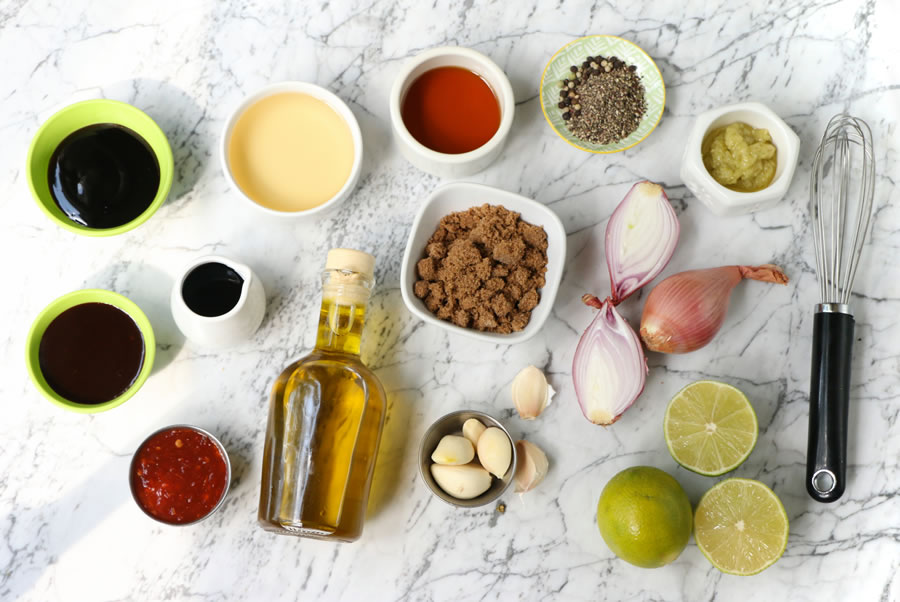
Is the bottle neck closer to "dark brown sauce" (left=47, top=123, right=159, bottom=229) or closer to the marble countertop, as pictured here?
the marble countertop

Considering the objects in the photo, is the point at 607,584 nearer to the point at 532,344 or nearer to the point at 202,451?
the point at 532,344

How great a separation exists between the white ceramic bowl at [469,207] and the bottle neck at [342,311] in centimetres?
9

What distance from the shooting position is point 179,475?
4.23 feet

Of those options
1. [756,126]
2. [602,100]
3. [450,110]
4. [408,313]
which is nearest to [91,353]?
[408,313]

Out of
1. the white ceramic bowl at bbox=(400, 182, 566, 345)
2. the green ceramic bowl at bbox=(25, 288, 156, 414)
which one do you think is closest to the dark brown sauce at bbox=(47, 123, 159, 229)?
the green ceramic bowl at bbox=(25, 288, 156, 414)

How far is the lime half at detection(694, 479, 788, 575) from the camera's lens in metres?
1.26

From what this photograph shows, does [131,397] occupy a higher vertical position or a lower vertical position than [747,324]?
lower

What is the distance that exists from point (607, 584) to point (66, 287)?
121 cm

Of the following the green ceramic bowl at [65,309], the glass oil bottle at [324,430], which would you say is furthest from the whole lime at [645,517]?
the green ceramic bowl at [65,309]

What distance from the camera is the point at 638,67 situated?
55.6 inches

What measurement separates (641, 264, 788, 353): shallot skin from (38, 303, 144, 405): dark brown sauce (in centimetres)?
95

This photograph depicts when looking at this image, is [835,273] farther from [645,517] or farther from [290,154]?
[290,154]

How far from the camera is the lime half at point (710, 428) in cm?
129

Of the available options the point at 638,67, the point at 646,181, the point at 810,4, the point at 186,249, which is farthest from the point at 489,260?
the point at 810,4
